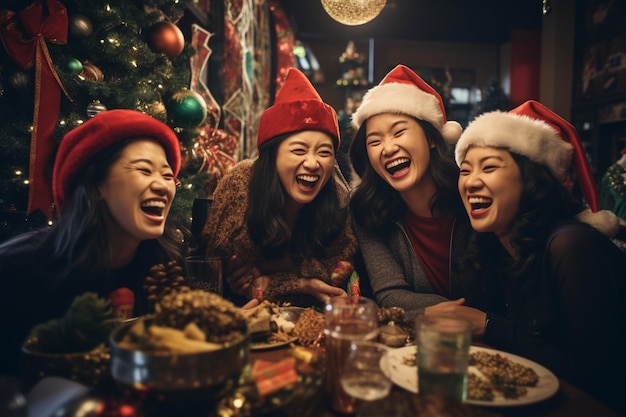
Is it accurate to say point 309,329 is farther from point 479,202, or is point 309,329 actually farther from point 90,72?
point 90,72

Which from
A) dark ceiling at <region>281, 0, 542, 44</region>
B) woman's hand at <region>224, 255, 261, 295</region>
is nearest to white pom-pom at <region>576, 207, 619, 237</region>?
woman's hand at <region>224, 255, 261, 295</region>

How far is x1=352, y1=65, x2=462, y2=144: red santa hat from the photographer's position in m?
2.18

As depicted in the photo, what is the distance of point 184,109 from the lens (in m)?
2.88

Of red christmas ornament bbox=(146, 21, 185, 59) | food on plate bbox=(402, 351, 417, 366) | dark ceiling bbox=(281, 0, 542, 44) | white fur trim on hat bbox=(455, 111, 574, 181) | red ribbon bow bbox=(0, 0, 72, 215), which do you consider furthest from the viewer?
dark ceiling bbox=(281, 0, 542, 44)

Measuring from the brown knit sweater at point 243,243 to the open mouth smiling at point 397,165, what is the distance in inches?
14.0

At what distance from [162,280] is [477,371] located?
85cm

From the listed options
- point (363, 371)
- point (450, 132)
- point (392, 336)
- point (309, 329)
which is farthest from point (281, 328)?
point (450, 132)

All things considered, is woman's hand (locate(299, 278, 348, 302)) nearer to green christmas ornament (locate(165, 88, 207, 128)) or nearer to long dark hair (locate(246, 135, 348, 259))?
long dark hair (locate(246, 135, 348, 259))

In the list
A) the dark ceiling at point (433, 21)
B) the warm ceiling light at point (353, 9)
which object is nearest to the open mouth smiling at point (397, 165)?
the warm ceiling light at point (353, 9)

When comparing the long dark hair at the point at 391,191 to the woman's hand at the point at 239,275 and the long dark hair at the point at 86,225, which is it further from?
the long dark hair at the point at 86,225

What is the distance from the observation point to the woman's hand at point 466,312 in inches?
58.8

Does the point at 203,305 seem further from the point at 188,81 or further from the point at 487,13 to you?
the point at 487,13

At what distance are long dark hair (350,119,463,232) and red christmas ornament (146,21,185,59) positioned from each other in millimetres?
1400

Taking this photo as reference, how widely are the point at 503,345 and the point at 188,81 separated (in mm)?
2745
